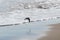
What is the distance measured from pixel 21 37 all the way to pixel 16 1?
16.1 m

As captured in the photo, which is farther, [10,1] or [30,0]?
[30,0]

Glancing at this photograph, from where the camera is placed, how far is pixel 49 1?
1019 inches

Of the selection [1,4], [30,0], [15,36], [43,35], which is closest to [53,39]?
[43,35]

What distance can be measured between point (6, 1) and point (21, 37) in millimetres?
16273

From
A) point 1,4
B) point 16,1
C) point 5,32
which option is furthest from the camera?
point 16,1

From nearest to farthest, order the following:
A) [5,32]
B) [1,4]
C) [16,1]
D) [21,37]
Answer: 1. [21,37]
2. [5,32]
3. [1,4]
4. [16,1]

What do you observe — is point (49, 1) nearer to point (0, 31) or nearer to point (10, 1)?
point (10, 1)

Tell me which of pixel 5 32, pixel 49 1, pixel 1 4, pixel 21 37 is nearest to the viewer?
pixel 21 37

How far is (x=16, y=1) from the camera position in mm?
24203

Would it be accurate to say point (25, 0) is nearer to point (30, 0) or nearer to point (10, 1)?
point (30, 0)

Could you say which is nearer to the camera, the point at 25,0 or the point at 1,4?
the point at 1,4

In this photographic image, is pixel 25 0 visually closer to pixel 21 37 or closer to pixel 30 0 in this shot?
pixel 30 0

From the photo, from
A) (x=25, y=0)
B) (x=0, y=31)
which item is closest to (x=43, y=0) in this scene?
(x=25, y=0)

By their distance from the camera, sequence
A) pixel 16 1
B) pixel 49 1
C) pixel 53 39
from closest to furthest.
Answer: pixel 53 39, pixel 16 1, pixel 49 1
